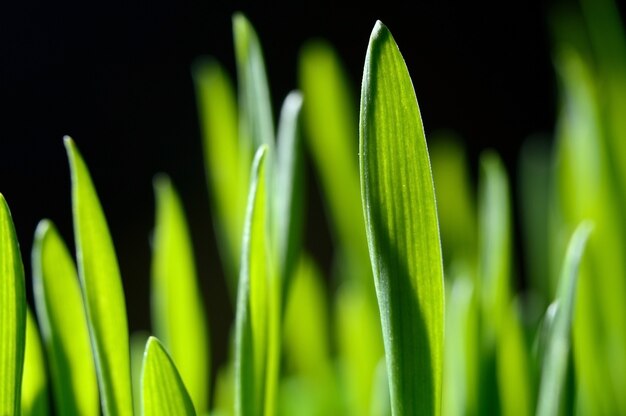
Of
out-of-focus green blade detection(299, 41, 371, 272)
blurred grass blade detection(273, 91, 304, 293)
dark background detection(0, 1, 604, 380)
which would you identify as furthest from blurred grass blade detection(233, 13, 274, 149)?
dark background detection(0, 1, 604, 380)

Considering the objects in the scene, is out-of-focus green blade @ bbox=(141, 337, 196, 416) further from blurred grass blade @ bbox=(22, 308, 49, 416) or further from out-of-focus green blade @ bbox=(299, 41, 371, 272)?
out-of-focus green blade @ bbox=(299, 41, 371, 272)

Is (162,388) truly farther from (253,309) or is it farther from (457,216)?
(457,216)

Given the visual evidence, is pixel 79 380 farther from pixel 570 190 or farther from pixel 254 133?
pixel 570 190

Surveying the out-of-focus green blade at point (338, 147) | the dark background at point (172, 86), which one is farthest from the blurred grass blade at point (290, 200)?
the dark background at point (172, 86)

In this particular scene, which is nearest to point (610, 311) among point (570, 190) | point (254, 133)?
point (570, 190)

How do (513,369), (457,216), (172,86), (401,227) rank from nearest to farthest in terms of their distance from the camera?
(401,227) → (513,369) → (457,216) → (172,86)

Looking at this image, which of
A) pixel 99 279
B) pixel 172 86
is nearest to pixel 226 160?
pixel 99 279

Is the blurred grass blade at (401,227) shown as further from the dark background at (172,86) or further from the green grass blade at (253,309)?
the dark background at (172,86)
